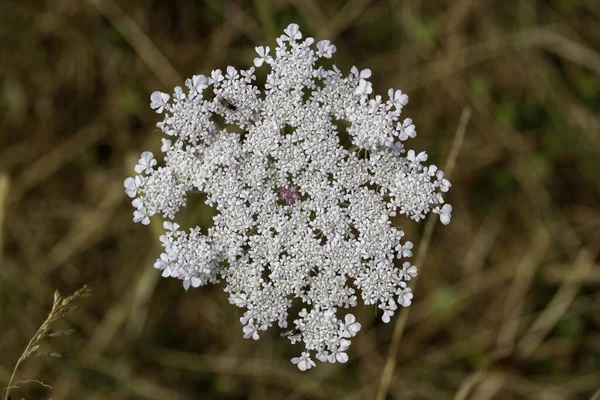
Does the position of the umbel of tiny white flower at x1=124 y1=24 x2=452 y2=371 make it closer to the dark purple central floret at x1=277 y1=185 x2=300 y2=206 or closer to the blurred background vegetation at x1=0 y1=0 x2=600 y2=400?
the dark purple central floret at x1=277 y1=185 x2=300 y2=206

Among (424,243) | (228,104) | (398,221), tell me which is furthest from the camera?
(398,221)

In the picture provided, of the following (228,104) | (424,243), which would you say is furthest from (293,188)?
(424,243)

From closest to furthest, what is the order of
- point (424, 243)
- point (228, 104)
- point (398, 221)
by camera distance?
1. point (228, 104)
2. point (424, 243)
3. point (398, 221)

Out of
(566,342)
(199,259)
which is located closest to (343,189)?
(199,259)

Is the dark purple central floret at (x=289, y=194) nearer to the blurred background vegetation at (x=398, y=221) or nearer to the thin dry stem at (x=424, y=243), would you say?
the thin dry stem at (x=424, y=243)

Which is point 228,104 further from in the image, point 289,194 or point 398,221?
point 398,221

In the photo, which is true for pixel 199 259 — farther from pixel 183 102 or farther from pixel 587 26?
pixel 587 26
